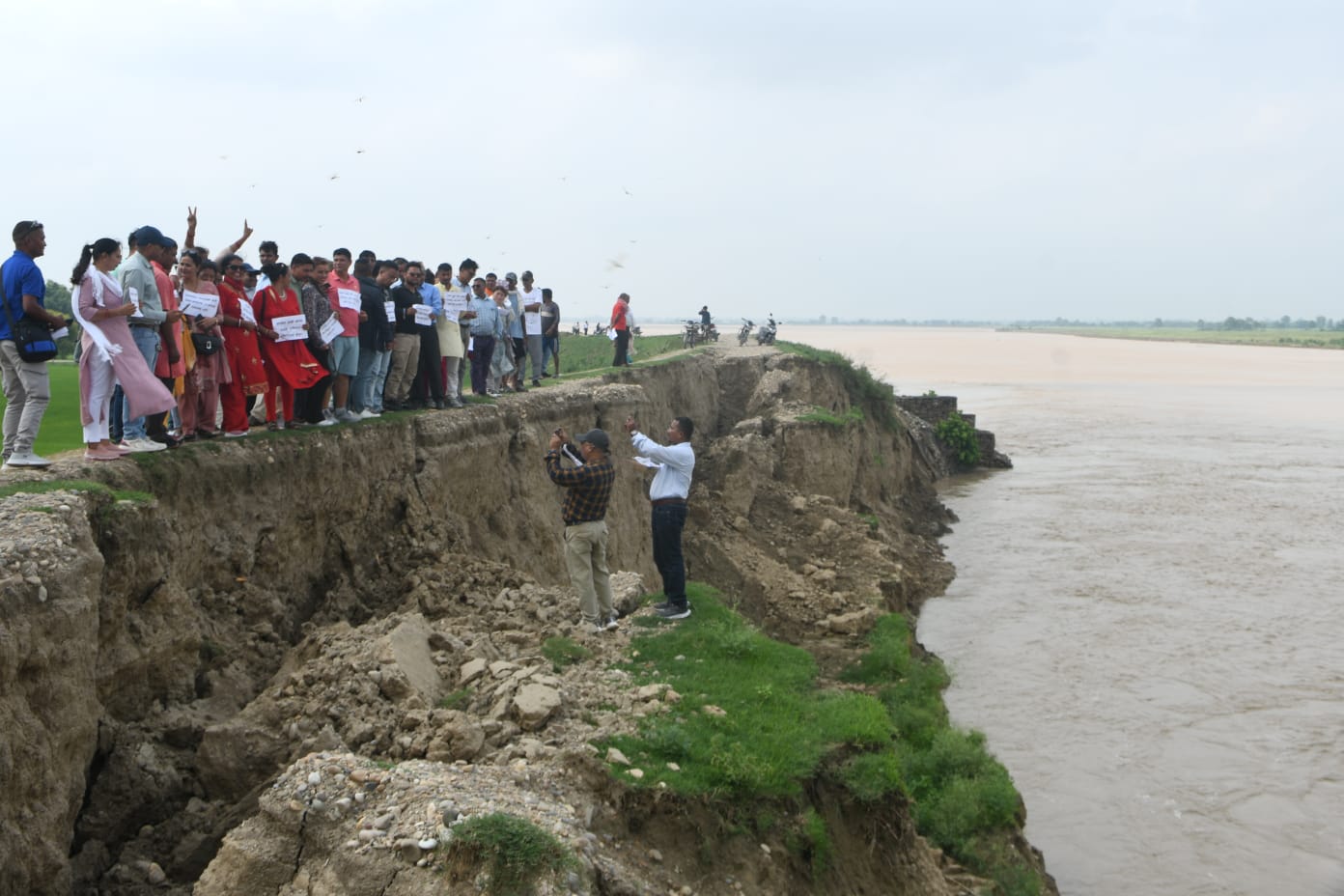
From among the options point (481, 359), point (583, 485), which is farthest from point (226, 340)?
point (481, 359)

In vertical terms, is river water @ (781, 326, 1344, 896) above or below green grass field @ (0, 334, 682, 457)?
below

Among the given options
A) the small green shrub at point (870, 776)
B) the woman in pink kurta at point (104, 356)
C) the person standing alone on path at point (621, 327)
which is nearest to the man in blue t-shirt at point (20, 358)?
the woman in pink kurta at point (104, 356)

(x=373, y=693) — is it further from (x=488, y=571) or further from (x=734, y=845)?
(x=488, y=571)

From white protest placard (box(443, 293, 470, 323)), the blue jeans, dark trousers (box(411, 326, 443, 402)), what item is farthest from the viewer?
white protest placard (box(443, 293, 470, 323))

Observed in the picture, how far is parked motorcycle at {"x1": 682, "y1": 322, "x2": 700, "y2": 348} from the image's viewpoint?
31967mm

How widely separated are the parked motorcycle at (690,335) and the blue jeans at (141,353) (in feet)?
75.0

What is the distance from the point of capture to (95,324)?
27.5 ft

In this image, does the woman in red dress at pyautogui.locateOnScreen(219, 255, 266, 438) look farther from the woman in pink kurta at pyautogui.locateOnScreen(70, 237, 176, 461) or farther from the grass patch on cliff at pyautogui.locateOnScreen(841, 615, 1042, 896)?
the grass patch on cliff at pyautogui.locateOnScreen(841, 615, 1042, 896)

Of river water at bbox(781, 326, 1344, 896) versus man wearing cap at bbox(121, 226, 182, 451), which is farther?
river water at bbox(781, 326, 1344, 896)

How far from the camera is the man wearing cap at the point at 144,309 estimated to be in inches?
342

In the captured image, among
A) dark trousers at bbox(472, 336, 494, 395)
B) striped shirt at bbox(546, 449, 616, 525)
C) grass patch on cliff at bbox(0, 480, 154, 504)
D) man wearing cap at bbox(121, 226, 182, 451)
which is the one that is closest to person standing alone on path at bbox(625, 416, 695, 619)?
striped shirt at bbox(546, 449, 616, 525)

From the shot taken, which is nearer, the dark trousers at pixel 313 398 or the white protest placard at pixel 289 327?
the white protest placard at pixel 289 327

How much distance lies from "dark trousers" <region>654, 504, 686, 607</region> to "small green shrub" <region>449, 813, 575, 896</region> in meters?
4.28

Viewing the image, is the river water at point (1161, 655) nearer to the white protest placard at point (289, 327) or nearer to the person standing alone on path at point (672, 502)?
the person standing alone on path at point (672, 502)
